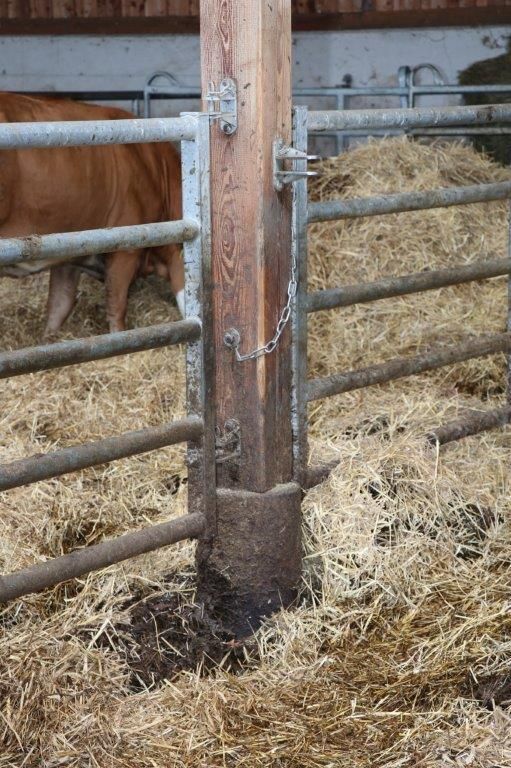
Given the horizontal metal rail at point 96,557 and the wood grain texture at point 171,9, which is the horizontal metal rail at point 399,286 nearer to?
the horizontal metal rail at point 96,557

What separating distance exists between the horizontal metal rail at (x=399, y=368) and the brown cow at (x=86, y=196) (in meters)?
2.27

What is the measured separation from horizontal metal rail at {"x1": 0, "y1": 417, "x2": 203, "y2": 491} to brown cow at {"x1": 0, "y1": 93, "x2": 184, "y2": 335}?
2513 mm

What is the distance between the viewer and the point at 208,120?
9.66ft

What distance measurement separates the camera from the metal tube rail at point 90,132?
2.53m

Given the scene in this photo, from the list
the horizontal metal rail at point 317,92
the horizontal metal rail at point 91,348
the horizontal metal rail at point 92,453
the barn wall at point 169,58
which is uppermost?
the barn wall at point 169,58

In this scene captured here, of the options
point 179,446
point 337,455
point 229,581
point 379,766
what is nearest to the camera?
point 379,766

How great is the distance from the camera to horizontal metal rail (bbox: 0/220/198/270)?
2.58 metres

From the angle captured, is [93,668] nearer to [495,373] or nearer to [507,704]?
[507,704]

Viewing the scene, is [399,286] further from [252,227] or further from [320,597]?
[320,597]

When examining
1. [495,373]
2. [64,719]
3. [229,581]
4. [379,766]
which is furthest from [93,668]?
[495,373]

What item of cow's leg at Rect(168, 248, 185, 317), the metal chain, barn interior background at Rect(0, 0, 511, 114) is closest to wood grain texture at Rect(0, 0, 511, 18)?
barn interior background at Rect(0, 0, 511, 114)

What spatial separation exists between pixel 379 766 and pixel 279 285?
1.26 meters

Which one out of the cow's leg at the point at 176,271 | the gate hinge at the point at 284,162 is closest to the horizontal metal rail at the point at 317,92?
the cow's leg at the point at 176,271

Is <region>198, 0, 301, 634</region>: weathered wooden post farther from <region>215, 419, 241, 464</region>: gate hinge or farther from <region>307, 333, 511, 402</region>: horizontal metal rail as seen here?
<region>307, 333, 511, 402</region>: horizontal metal rail
